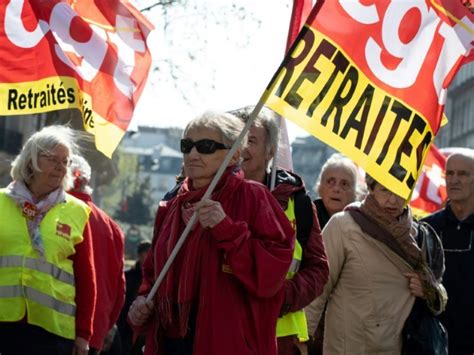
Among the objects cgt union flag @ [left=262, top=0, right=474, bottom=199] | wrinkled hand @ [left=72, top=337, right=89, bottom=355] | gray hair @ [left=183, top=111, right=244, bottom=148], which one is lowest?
wrinkled hand @ [left=72, top=337, right=89, bottom=355]

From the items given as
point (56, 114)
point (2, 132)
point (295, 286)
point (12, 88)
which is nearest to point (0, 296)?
point (12, 88)

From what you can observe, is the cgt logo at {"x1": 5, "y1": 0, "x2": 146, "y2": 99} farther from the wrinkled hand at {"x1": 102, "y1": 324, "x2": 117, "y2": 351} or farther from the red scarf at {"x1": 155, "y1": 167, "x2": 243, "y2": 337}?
the wrinkled hand at {"x1": 102, "y1": 324, "x2": 117, "y2": 351}

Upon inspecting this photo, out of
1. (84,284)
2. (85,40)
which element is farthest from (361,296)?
(85,40)

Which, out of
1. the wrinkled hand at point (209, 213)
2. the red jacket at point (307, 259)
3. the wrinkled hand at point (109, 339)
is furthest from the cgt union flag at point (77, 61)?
the wrinkled hand at point (109, 339)

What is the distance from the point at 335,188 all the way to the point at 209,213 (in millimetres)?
3524

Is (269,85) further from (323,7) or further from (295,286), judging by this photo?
A: (295,286)

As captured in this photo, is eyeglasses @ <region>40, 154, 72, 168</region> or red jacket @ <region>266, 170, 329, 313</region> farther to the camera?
eyeglasses @ <region>40, 154, 72, 168</region>

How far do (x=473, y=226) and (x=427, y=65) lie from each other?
2.53 metres

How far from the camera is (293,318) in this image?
691 cm

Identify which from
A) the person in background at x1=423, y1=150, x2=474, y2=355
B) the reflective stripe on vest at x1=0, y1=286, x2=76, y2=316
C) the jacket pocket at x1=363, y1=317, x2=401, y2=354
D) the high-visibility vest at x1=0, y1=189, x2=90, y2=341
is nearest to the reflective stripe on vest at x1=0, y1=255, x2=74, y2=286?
the high-visibility vest at x1=0, y1=189, x2=90, y2=341

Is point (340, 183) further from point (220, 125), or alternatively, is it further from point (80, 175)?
point (220, 125)

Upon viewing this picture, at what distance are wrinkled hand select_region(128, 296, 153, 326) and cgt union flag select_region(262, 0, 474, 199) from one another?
1021 mm

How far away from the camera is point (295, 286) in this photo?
6.77 metres

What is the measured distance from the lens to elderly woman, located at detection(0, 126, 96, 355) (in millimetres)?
7727
